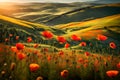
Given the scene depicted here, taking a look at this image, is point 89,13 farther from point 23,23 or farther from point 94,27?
point 23,23

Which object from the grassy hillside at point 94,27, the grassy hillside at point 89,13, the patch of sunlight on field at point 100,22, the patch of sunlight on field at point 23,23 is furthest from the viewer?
the grassy hillside at point 89,13

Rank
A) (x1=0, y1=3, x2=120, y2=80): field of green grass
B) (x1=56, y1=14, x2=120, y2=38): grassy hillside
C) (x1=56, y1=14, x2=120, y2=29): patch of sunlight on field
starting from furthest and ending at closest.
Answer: (x1=56, y1=14, x2=120, y2=29): patch of sunlight on field < (x1=56, y1=14, x2=120, y2=38): grassy hillside < (x1=0, y1=3, x2=120, y2=80): field of green grass

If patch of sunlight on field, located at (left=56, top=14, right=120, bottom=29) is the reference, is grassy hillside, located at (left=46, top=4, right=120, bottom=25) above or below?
above

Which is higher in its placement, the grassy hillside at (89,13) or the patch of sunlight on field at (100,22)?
the grassy hillside at (89,13)

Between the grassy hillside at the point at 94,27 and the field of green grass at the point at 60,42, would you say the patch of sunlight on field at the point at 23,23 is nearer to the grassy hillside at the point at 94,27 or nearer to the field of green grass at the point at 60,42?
the field of green grass at the point at 60,42

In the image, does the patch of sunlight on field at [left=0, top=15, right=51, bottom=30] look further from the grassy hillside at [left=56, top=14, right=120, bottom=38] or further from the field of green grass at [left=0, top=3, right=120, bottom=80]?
the grassy hillside at [left=56, top=14, right=120, bottom=38]

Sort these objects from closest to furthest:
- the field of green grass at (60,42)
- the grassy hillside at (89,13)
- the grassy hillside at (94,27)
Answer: the field of green grass at (60,42), the grassy hillside at (94,27), the grassy hillside at (89,13)

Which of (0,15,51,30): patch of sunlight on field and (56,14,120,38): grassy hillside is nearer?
(0,15,51,30): patch of sunlight on field

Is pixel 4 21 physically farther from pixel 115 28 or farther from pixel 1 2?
pixel 115 28

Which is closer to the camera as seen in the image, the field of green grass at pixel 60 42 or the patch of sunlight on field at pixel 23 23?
the field of green grass at pixel 60 42

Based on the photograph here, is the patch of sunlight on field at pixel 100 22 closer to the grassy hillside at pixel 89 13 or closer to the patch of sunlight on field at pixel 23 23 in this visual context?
the grassy hillside at pixel 89 13

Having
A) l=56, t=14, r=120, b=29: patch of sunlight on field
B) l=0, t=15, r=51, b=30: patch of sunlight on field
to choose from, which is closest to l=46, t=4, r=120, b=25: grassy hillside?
l=56, t=14, r=120, b=29: patch of sunlight on field

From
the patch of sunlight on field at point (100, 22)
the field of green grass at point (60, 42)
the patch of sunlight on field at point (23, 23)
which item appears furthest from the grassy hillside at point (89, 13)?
the patch of sunlight on field at point (23, 23)

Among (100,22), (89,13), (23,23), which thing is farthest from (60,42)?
(89,13)
